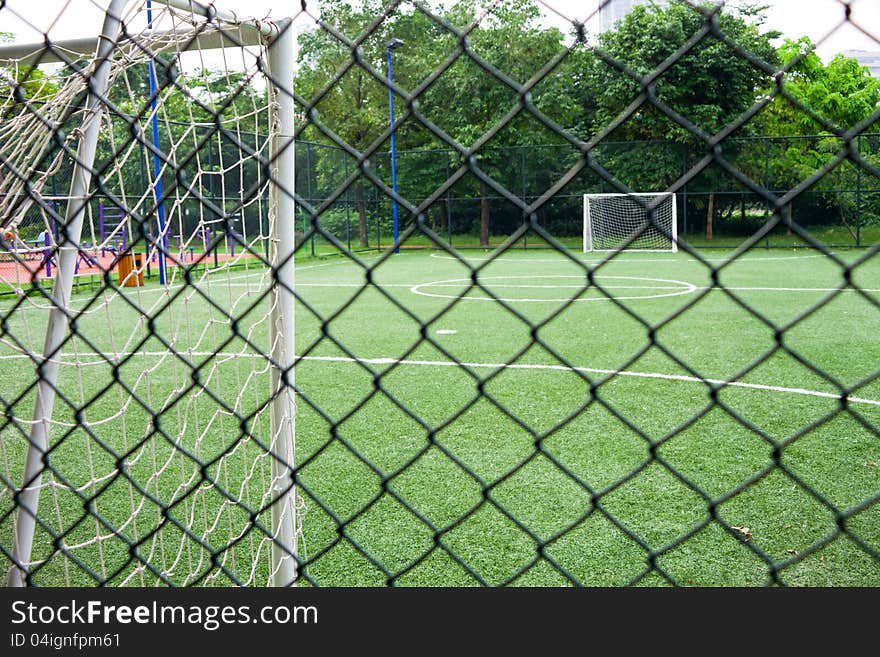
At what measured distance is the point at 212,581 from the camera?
98.0 inches

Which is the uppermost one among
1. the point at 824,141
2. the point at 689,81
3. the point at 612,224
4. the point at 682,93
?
the point at 689,81

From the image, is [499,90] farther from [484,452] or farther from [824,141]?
[484,452]

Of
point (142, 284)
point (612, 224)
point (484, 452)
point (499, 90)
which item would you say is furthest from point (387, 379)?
point (499, 90)

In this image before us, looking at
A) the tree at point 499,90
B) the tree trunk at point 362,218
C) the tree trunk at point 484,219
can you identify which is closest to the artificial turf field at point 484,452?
the tree trunk at point 362,218

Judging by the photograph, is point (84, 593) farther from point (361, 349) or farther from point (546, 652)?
point (361, 349)

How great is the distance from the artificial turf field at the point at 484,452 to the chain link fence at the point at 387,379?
0.02 metres

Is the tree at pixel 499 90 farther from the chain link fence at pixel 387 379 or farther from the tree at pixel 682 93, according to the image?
the chain link fence at pixel 387 379

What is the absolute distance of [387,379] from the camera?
5246 millimetres

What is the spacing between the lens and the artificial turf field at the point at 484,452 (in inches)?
64.9

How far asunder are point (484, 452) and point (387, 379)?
61.2 inches

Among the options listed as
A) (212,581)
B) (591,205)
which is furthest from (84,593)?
(591,205)

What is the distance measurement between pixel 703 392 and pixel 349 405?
7.10 ft

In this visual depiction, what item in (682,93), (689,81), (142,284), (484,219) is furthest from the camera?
(484,219)

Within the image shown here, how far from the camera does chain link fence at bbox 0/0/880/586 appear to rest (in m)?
1.31
